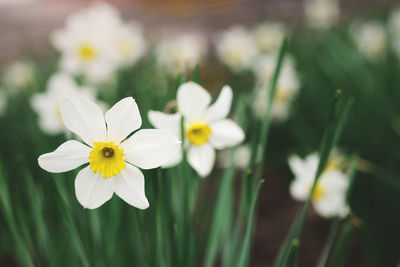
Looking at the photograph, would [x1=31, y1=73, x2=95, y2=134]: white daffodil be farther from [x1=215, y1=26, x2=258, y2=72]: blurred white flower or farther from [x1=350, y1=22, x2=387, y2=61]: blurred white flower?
[x1=350, y1=22, x2=387, y2=61]: blurred white flower

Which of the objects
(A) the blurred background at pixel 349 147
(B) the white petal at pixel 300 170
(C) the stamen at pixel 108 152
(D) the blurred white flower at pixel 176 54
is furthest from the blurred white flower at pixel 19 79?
(C) the stamen at pixel 108 152

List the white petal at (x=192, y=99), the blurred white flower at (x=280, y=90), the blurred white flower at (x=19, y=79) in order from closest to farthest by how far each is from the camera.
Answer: the white petal at (x=192, y=99)
the blurred white flower at (x=280, y=90)
the blurred white flower at (x=19, y=79)

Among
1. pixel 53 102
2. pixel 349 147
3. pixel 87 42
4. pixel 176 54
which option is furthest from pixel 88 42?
pixel 349 147

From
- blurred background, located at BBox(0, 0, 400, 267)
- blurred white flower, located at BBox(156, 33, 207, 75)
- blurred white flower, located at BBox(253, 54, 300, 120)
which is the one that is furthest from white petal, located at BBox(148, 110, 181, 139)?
blurred white flower, located at BBox(156, 33, 207, 75)

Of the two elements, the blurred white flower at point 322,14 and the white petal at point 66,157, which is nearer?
the white petal at point 66,157

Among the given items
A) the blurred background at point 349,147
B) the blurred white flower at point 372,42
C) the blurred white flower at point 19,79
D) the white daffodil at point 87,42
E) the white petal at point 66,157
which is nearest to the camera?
the white petal at point 66,157

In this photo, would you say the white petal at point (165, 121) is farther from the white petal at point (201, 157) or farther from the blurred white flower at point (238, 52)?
the blurred white flower at point (238, 52)
